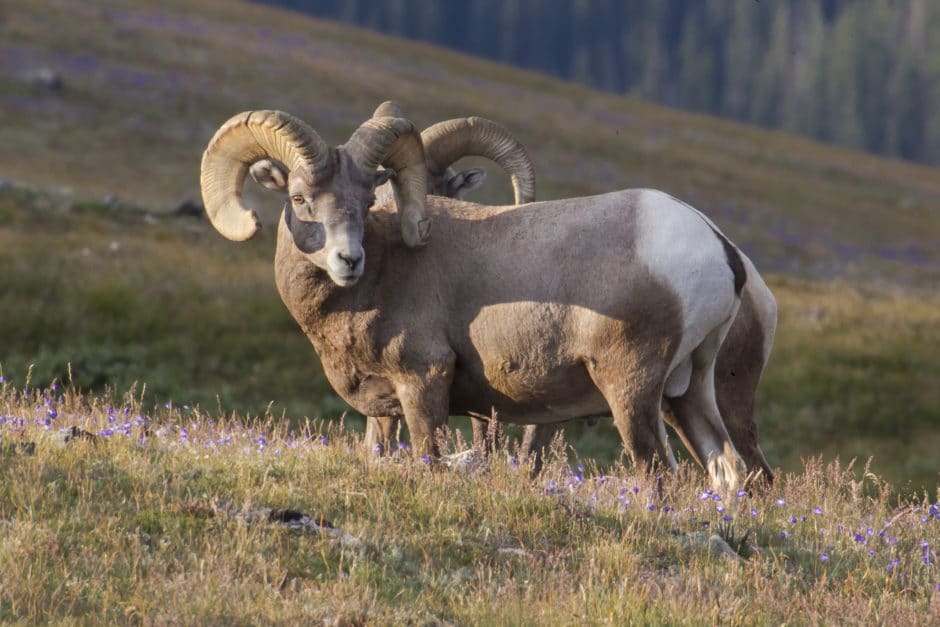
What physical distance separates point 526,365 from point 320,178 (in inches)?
79.1

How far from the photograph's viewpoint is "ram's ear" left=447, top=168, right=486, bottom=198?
43.2 feet

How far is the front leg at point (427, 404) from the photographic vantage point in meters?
9.54

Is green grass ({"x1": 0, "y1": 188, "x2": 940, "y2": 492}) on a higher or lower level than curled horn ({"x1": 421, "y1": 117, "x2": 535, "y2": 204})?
lower

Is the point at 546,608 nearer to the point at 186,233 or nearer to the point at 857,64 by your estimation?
the point at 186,233

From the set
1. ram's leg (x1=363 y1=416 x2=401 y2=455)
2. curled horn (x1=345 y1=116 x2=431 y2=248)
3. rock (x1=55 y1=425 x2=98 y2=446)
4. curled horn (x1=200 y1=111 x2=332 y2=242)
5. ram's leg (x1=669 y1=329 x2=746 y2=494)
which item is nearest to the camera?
rock (x1=55 y1=425 x2=98 y2=446)

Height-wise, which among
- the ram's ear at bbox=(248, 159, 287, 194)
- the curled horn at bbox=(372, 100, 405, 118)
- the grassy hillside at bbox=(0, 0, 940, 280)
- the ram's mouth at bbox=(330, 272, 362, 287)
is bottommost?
the grassy hillside at bbox=(0, 0, 940, 280)

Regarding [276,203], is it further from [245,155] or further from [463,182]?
[245,155]

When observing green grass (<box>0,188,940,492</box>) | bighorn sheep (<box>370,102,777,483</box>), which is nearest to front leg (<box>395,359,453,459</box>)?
→ bighorn sheep (<box>370,102,777,483</box>)

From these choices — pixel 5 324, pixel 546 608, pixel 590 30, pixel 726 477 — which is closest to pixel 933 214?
pixel 5 324

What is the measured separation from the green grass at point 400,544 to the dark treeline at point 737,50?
428 ft

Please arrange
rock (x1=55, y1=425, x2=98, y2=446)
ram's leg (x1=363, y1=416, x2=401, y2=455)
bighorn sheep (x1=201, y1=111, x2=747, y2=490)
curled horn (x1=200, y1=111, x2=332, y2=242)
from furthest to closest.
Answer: ram's leg (x1=363, y1=416, x2=401, y2=455) → curled horn (x1=200, y1=111, x2=332, y2=242) → bighorn sheep (x1=201, y1=111, x2=747, y2=490) → rock (x1=55, y1=425, x2=98, y2=446)

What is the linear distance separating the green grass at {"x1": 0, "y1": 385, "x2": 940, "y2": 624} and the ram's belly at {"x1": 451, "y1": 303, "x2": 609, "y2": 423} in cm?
88

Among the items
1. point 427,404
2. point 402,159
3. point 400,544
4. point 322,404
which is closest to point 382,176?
point 402,159

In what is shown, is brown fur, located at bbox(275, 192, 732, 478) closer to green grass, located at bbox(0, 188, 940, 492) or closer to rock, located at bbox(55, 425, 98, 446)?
rock, located at bbox(55, 425, 98, 446)
